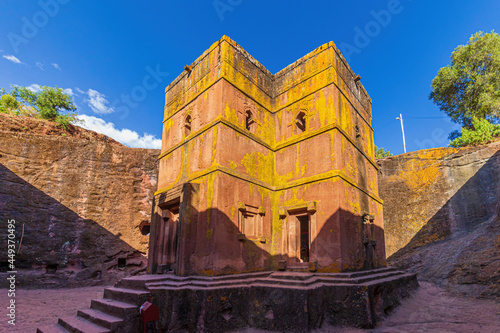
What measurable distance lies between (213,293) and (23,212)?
33.6ft

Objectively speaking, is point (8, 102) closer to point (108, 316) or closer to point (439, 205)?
point (108, 316)

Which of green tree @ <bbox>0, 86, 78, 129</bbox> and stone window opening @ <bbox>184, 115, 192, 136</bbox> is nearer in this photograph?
stone window opening @ <bbox>184, 115, 192, 136</bbox>

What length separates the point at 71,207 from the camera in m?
12.7

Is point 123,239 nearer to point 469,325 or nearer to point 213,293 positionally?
point 213,293

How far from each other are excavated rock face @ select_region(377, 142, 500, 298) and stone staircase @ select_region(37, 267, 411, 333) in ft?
20.7

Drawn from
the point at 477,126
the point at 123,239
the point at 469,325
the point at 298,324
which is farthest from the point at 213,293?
the point at 477,126

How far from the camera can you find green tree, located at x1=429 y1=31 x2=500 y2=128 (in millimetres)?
19172

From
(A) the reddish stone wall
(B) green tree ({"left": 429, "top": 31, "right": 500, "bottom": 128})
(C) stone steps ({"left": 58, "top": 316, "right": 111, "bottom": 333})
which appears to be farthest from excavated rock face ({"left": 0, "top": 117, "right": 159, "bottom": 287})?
(B) green tree ({"left": 429, "top": 31, "right": 500, "bottom": 128})

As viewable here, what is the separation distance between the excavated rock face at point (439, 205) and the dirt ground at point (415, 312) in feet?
8.55

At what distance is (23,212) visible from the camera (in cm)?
1163

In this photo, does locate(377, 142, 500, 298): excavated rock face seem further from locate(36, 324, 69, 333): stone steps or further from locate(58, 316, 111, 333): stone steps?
locate(36, 324, 69, 333): stone steps

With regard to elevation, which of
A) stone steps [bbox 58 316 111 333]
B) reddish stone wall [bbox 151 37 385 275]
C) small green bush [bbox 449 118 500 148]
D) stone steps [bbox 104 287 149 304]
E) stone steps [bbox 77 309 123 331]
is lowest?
stone steps [bbox 58 316 111 333]

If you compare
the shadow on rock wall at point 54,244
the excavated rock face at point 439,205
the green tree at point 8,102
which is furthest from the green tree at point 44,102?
the excavated rock face at point 439,205

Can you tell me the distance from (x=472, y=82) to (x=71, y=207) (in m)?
26.4
